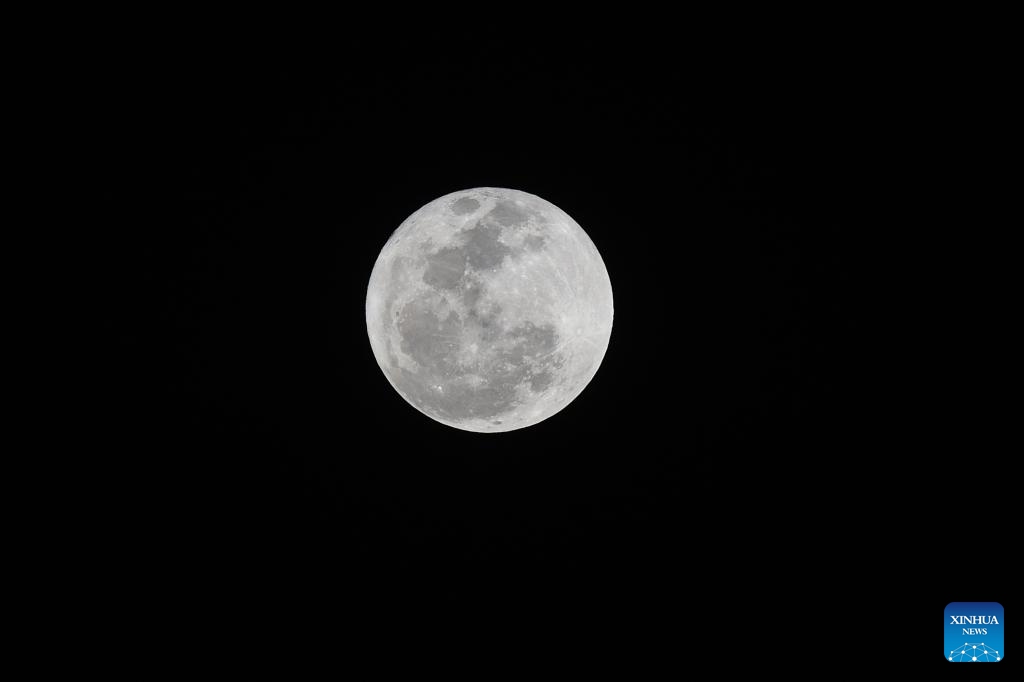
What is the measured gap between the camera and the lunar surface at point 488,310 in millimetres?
5129

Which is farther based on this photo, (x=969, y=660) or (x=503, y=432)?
(x=503, y=432)

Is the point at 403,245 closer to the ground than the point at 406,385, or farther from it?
farther from it

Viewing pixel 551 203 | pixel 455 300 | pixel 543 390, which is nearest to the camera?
pixel 455 300

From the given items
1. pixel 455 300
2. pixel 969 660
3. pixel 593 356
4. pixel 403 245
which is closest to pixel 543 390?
pixel 593 356

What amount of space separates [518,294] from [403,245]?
3.10 ft

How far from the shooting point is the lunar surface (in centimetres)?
513

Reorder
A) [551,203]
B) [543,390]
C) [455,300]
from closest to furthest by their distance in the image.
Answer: [455,300]
[543,390]
[551,203]

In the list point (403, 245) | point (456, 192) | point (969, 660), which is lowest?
point (969, 660)

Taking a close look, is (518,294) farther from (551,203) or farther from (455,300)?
(551,203)

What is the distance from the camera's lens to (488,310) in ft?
16.7

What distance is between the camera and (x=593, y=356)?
5.65m

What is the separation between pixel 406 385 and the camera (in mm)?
5586

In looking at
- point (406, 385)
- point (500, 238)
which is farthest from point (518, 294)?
point (406, 385)

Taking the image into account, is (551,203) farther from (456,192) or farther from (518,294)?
(518,294)
